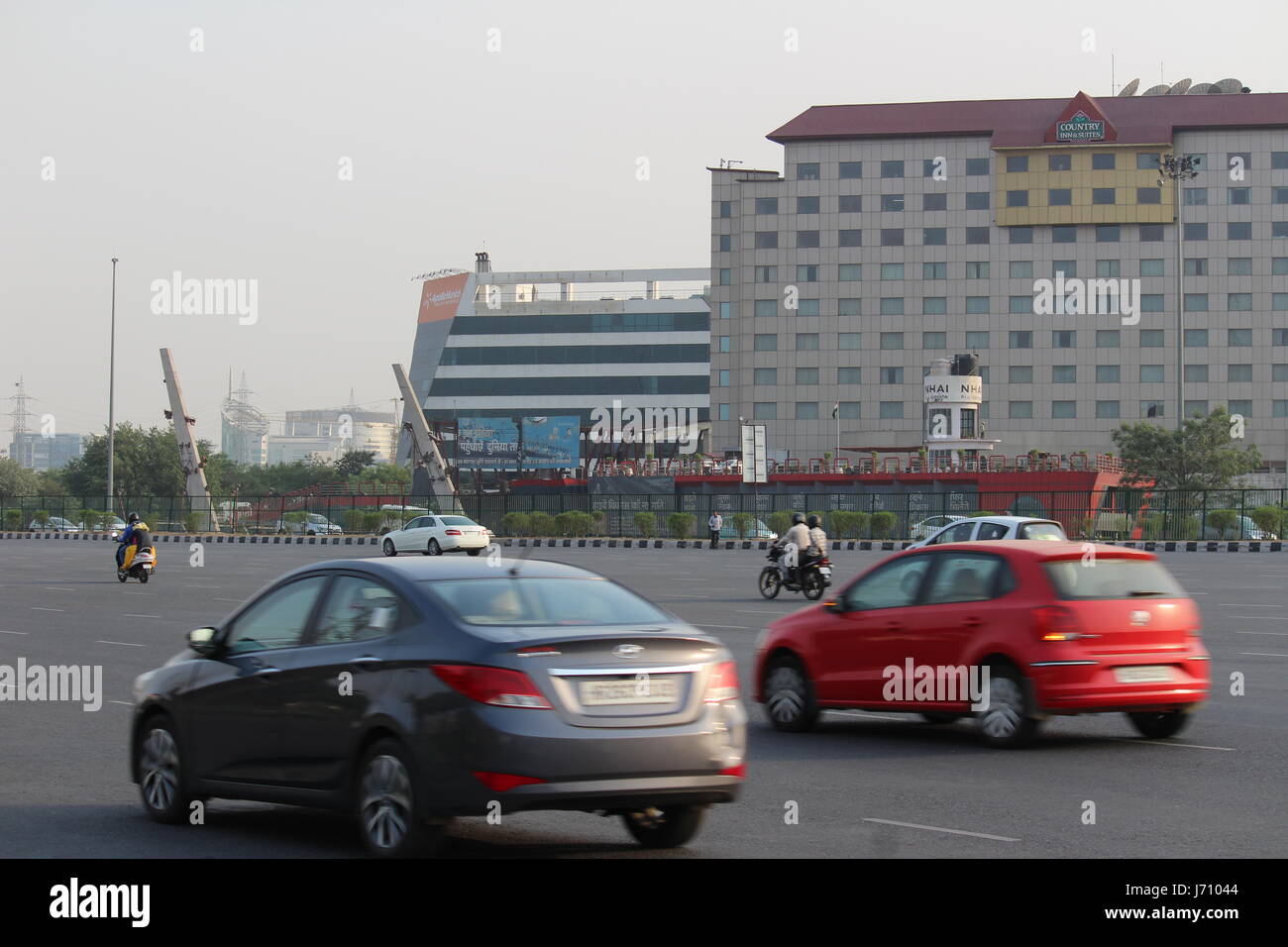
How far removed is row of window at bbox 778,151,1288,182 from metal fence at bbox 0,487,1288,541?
34024 mm

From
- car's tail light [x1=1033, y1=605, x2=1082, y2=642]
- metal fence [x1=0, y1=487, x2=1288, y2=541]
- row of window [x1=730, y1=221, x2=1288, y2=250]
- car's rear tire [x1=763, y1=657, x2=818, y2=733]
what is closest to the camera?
car's tail light [x1=1033, y1=605, x2=1082, y2=642]

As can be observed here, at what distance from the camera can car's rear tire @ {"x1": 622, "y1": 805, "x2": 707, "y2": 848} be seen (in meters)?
7.79

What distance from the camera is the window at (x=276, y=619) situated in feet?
26.4

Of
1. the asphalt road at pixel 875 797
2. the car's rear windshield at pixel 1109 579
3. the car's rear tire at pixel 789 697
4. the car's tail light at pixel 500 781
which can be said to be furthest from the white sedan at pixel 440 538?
the car's tail light at pixel 500 781

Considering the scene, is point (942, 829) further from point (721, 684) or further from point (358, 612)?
point (358, 612)

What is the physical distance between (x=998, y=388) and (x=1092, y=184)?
1401cm

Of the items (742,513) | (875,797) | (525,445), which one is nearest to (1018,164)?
(525,445)

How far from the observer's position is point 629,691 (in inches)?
280

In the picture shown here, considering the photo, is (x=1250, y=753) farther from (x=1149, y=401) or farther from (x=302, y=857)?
(x=1149, y=401)

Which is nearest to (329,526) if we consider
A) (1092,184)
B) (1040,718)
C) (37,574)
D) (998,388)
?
(37,574)

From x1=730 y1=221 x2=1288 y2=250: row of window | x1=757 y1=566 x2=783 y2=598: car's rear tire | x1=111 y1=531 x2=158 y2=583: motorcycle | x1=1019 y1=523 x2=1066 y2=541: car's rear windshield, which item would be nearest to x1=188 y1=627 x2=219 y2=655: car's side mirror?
x1=1019 y1=523 x2=1066 y2=541: car's rear windshield

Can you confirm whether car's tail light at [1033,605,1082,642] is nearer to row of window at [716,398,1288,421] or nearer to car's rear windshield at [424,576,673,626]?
car's rear windshield at [424,576,673,626]

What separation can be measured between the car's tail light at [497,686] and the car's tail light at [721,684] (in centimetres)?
88

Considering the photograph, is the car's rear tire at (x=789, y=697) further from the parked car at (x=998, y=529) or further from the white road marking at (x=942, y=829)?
the parked car at (x=998, y=529)
